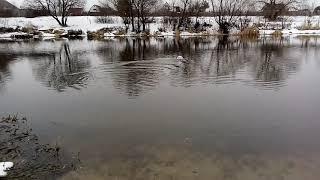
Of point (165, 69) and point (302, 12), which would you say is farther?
point (302, 12)

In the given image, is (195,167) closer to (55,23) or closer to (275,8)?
(275,8)

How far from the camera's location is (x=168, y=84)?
14.4 metres

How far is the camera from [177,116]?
34.3ft

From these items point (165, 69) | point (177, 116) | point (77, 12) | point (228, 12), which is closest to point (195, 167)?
point (177, 116)

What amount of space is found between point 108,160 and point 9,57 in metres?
18.6

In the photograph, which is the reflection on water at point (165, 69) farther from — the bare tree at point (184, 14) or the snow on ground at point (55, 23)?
the snow on ground at point (55, 23)

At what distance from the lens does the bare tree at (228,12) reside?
156 ft

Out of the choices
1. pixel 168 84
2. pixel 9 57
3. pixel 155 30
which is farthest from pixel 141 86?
pixel 155 30

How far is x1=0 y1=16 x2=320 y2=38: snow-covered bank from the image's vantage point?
45825mm

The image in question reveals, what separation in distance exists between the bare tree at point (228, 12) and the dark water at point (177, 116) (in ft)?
95.3

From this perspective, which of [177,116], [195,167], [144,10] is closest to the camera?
[195,167]

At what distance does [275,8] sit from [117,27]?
19.9 m

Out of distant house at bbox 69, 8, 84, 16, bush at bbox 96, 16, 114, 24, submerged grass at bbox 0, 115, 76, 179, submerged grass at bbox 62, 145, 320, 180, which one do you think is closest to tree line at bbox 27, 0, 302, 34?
bush at bbox 96, 16, 114, 24

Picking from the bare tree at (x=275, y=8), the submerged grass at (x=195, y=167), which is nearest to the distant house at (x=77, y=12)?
the bare tree at (x=275, y=8)
